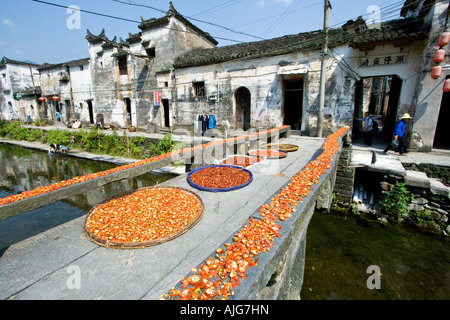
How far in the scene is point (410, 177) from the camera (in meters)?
6.11

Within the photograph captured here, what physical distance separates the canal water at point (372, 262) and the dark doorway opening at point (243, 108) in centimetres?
867

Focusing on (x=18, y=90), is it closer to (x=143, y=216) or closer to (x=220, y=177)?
(x=220, y=177)

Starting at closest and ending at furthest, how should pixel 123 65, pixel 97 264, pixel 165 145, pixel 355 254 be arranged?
1. pixel 97 264
2. pixel 355 254
3. pixel 165 145
4. pixel 123 65

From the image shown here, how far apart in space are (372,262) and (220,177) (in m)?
4.22

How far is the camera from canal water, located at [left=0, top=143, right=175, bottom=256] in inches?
212

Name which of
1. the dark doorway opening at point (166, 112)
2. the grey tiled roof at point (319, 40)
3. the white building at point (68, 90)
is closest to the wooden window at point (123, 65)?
the white building at point (68, 90)

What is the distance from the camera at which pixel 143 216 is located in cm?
269

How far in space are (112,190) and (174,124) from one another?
8.58 meters

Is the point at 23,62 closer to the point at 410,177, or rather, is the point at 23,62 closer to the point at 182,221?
the point at 182,221

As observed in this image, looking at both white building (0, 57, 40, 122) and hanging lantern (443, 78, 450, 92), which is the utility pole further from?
white building (0, 57, 40, 122)

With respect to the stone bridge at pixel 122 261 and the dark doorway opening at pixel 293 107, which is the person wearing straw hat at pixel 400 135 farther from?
the stone bridge at pixel 122 261

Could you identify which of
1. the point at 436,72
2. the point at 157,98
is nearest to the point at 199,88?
the point at 157,98

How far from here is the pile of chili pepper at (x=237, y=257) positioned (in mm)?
1417

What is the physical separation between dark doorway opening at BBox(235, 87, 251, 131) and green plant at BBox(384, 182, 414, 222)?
896 centimetres
